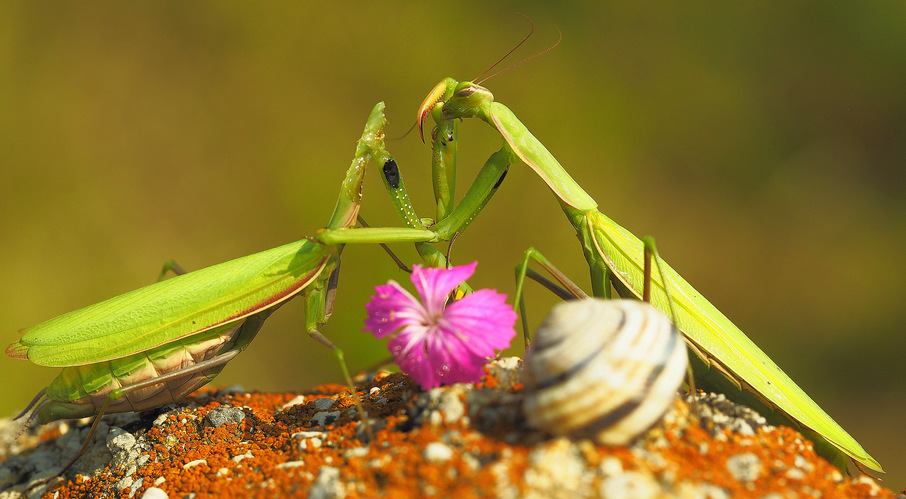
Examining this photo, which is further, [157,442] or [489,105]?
[489,105]

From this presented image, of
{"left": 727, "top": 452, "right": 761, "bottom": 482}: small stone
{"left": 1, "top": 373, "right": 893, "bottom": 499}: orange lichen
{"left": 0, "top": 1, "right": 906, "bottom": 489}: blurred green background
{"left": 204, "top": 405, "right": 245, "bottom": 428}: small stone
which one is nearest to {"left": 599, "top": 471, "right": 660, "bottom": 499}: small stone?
{"left": 1, "top": 373, "right": 893, "bottom": 499}: orange lichen

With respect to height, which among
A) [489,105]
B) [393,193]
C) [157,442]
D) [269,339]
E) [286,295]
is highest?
[489,105]

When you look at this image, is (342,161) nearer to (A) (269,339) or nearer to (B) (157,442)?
(A) (269,339)

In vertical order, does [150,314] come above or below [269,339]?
above

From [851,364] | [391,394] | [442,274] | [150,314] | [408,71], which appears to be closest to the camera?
[442,274]

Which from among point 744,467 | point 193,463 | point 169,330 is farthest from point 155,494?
point 744,467

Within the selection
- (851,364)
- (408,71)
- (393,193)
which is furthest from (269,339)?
(851,364)

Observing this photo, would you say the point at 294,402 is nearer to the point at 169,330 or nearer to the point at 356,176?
the point at 169,330
